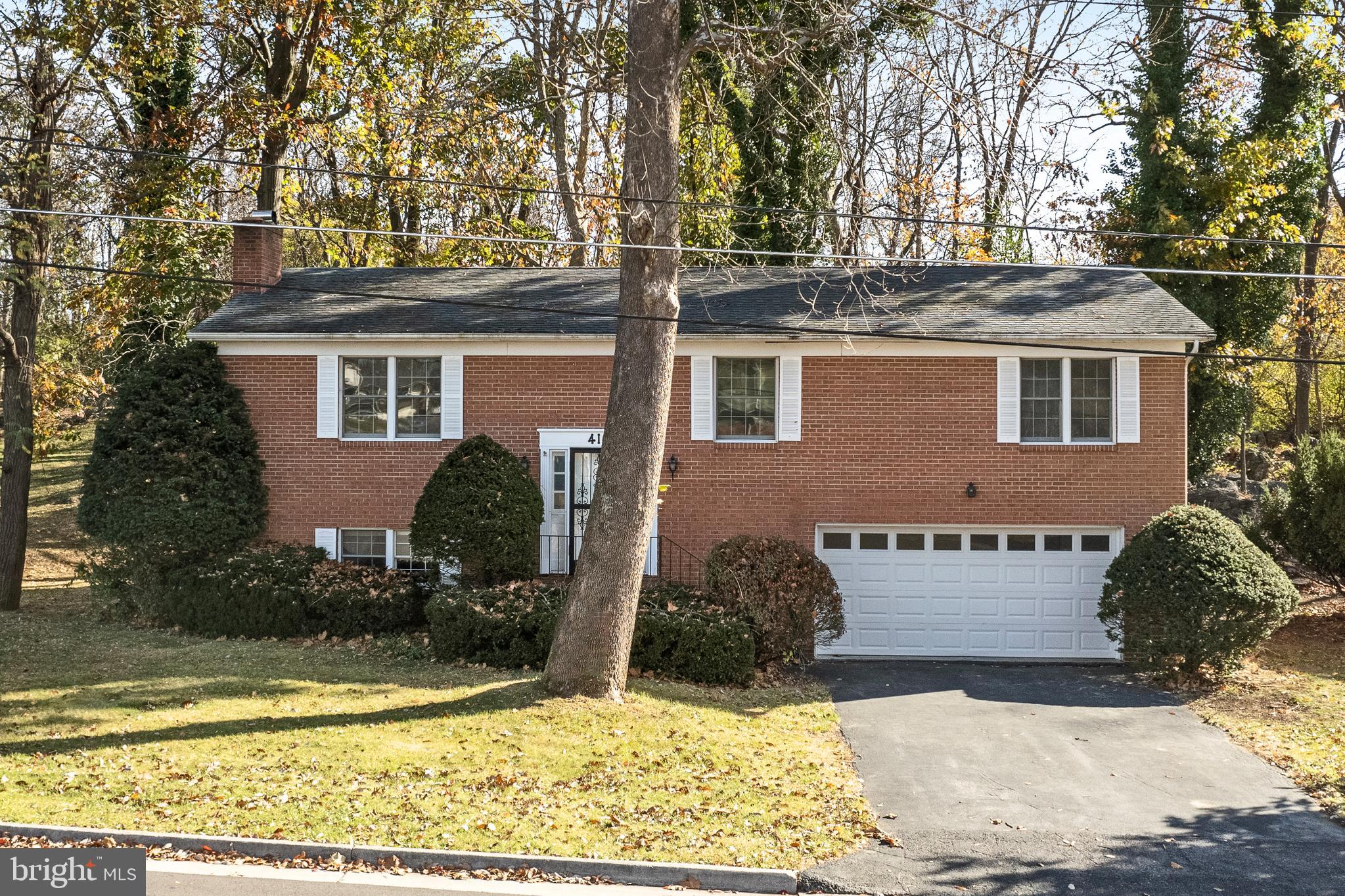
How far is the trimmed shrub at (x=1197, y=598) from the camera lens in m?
14.1

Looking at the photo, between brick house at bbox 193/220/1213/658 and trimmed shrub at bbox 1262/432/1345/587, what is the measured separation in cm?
312

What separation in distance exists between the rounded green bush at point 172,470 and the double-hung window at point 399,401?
1.82 meters

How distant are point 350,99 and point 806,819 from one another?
22.3 meters

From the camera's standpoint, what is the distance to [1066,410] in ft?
55.1

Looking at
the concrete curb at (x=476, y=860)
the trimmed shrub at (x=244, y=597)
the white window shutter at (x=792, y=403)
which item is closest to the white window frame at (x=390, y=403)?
the trimmed shrub at (x=244, y=597)

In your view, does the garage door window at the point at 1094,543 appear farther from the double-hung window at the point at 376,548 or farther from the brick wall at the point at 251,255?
the brick wall at the point at 251,255

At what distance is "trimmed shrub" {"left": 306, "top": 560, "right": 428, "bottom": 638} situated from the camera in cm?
1581

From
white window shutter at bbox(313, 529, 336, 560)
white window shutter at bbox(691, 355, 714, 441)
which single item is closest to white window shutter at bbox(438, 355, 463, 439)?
white window shutter at bbox(313, 529, 336, 560)

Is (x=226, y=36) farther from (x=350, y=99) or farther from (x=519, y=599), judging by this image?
(x=519, y=599)

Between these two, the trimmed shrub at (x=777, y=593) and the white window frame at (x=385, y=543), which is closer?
the trimmed shrub at (x=777, y=593)

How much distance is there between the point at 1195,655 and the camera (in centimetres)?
1425

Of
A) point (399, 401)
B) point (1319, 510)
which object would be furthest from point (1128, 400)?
point (399, 401)

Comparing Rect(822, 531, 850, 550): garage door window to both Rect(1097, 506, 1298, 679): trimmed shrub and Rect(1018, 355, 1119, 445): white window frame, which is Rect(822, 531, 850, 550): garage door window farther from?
Rect(1097, 506, 1298, 679): trimmed shrub

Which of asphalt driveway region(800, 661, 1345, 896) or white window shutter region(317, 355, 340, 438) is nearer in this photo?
asphalt driveway region(800, 661, 1345, 896)
